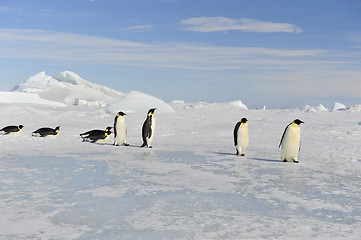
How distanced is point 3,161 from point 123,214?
14.0ft

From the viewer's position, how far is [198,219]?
11.1ft

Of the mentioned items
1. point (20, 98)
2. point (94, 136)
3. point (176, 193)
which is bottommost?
point (176, 193)

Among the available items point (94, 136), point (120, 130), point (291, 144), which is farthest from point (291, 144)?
point (94, 136)

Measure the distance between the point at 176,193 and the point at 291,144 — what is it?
365 centimetres

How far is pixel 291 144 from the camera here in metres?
7.38

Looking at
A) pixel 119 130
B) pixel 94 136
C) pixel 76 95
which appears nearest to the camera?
pixel 119 130

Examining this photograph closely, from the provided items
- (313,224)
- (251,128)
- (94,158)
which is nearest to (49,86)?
(251,128)

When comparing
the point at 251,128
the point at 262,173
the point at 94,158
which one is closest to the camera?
the point at 262,173

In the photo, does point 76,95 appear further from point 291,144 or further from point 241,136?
point 291,144

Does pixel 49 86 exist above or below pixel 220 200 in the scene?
above

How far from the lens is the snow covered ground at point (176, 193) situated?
3121mm

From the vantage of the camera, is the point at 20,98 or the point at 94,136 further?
the point at 20,98

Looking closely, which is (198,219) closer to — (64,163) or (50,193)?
(50,193)

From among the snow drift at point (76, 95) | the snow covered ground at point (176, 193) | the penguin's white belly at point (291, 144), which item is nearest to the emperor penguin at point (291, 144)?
the penguin's white belly at point (291, 144)
